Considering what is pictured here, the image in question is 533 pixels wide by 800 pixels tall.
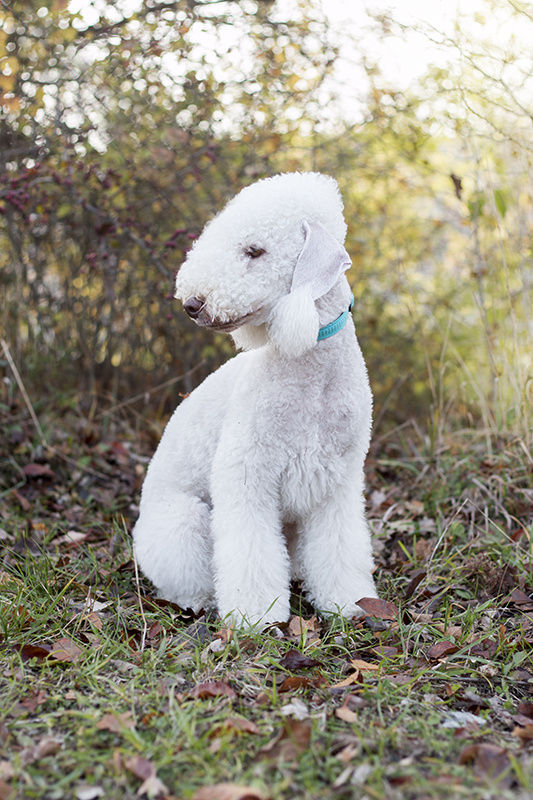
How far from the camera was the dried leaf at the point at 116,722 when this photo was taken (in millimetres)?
1905

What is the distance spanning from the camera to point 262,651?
241 cm

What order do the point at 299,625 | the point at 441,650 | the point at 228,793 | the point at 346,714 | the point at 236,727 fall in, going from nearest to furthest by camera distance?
the point at 228,793, the point at 236,727, the point at 346,714, the point at 441,650, the point at 299,625

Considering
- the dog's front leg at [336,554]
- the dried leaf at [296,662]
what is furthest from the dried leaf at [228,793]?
the dog's front leg at [336,554]

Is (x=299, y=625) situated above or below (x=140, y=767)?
below

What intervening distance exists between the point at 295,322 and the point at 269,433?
1.58 ft

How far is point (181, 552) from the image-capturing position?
2.76m

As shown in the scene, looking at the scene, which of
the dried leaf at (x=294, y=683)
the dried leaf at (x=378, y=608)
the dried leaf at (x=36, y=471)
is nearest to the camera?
the dried leaf at (x=294, y=683)

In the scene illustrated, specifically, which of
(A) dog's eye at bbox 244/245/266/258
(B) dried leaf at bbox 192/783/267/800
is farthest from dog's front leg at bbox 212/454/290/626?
(B) dried leaf at bbox 192/783/267/800

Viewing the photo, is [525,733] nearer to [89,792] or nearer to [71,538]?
[89,792]

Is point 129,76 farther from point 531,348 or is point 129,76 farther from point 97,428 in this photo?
point 531,348

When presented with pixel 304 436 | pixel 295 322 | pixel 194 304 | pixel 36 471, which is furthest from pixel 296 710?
pixel 36 471

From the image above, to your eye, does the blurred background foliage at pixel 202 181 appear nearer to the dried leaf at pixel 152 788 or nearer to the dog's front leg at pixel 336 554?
the dog's front leg at pixel 336 554

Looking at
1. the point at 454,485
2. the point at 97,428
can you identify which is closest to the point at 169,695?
the point at 454,485

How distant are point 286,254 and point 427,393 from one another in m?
3.82
